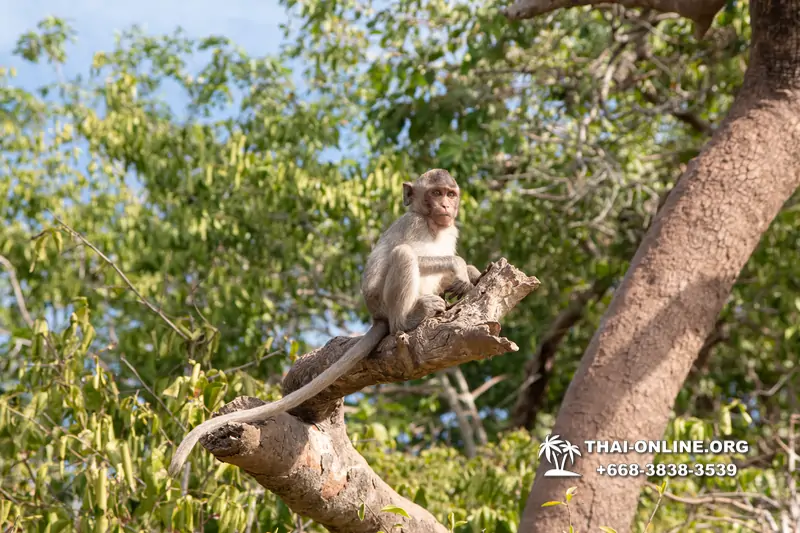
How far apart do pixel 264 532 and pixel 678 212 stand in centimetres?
300

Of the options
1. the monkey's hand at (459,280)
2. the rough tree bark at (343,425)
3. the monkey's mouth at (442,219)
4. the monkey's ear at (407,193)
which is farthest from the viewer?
the monkey's ear at (407,193)

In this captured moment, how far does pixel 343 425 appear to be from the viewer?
423 cm

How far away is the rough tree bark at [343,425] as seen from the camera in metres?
3.26

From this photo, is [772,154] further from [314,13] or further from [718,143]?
[314,13]

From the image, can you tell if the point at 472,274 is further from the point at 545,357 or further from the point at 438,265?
the point at 545,357

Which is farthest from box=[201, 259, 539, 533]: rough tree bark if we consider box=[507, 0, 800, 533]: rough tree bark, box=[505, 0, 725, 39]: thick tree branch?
box=[505, 0, 725, 39]: thick tree branch

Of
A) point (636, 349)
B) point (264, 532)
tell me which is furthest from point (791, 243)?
point (264, 532)

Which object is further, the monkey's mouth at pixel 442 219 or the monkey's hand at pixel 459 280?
the monkey's mouth at pixel 442 219

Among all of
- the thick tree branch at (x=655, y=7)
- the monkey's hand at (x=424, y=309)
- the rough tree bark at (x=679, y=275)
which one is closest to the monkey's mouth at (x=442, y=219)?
the monkey's hand at (x=424, y=309)

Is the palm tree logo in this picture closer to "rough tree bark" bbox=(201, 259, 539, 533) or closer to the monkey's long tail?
"rough tree bark" bbox=(201, 259, 539, 533)

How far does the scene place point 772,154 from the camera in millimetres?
5461

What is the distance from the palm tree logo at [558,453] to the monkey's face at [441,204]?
5.04ft

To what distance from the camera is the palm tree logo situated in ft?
16.3

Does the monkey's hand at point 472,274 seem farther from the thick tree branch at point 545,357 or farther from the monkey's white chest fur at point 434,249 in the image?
the thick tree branch at point 545,357
